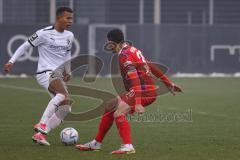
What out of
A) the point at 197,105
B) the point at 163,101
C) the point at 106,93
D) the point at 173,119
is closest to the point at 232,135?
the point at 173,119

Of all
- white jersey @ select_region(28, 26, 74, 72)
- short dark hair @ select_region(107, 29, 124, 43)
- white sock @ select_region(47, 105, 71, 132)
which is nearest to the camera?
short dark hair @ select_region(107, 29, 124, 43)

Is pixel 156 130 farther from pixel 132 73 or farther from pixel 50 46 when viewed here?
pixel 132 73

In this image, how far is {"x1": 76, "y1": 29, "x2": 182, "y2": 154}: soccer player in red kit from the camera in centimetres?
1016

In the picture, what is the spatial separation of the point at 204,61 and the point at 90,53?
16.2ft

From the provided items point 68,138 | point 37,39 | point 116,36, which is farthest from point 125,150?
point 37,39

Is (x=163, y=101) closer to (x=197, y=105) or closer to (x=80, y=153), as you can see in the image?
(x=197, y=105)

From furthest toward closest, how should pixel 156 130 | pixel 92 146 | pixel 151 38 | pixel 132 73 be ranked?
pixel 151 38
pixel 156 130
pixel 92 146
pixel 132 73

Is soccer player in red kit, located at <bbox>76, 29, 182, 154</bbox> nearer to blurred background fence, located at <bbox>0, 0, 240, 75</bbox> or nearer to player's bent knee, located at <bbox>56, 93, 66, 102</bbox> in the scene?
player's bent knee, located at <bbox>56, 93, 66, 102</bbox>

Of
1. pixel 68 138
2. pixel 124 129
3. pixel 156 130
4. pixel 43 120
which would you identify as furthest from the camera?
pixel 156 130

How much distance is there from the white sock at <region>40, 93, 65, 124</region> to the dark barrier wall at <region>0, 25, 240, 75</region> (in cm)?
2069

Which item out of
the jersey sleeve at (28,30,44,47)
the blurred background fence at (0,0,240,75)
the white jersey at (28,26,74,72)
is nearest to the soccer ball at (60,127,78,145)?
the white jersey at (28,26,74,72)

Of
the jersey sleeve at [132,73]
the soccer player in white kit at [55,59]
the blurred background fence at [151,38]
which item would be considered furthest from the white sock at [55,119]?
the blurred background fence at [151,38]

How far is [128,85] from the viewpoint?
1038cm

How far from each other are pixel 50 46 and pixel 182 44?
22.2m
